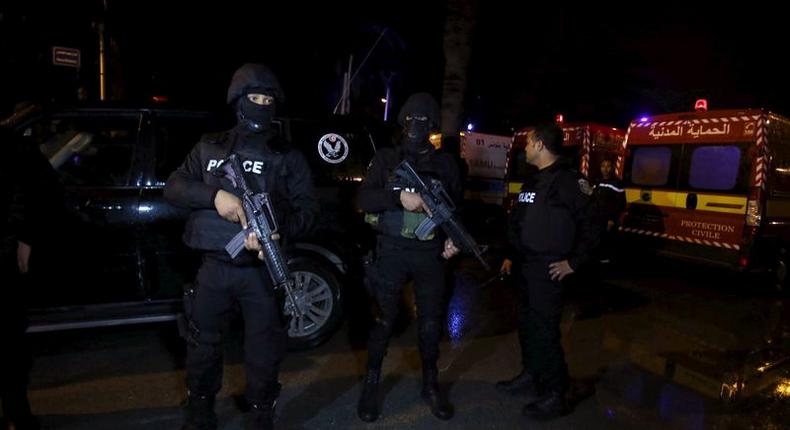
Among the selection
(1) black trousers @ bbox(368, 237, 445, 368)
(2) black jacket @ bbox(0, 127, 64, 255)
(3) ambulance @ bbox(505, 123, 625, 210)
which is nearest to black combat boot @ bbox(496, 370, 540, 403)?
(1) black trousers @ bbox(368, 237, 445, 368)

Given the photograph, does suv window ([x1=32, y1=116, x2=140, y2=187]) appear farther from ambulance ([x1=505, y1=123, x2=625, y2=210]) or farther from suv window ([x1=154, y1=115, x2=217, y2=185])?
ambulance ([x1=505, y1=123, x2=625, y2=210])

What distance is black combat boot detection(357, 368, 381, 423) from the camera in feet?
10.3

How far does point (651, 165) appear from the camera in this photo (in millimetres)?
8039

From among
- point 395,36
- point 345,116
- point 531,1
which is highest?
point 531,1

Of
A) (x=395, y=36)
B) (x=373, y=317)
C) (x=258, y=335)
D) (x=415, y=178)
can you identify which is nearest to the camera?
(x=258, y=335)

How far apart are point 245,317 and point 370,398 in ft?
3.26

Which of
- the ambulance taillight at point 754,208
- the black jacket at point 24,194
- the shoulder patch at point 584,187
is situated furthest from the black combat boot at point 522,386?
the ambulance taillight at point 754,208

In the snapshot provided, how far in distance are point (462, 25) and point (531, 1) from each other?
1160 cm

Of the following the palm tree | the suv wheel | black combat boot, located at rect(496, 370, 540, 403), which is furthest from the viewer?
the palm tree

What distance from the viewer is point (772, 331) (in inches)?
210

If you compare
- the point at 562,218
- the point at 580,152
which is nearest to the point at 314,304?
the point at 562,218

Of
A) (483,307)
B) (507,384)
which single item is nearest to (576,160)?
(483,307)

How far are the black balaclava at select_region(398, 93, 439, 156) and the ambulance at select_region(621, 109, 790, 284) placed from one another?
558cm

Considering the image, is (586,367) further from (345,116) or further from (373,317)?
(345,116)
